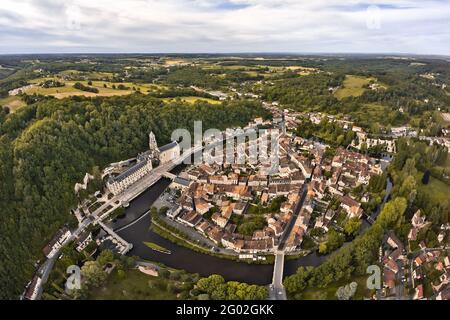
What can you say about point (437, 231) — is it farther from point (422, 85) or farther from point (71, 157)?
point (422, 85)

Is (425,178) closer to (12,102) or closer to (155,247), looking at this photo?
(155,247)

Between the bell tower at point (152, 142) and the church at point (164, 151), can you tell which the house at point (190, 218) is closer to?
the church at point (164, 151)

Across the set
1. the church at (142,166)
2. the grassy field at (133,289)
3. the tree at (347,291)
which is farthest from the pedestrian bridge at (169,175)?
the tree at (347,291)

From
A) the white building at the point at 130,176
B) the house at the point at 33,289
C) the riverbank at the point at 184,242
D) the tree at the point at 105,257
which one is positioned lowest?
the house at the point at 33,289

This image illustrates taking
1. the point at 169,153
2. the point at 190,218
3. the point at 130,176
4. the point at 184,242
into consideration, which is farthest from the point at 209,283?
the point at 169,153

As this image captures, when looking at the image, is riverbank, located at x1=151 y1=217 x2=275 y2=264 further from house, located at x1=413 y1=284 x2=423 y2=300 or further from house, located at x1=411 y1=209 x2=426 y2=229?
house, located at x1=411 y1=209 x2=426 y2=229
